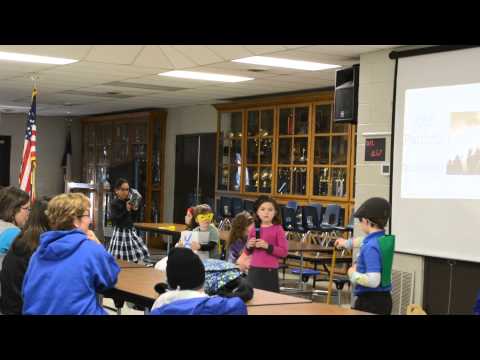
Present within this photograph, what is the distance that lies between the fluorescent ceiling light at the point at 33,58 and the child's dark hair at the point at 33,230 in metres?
5.42

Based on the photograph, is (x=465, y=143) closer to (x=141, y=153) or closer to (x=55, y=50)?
(x=55, y=50)

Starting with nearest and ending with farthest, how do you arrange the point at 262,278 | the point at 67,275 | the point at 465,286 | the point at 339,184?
the point at 67,275, the point at 262,278, the point at 465,286, the point at 339,184

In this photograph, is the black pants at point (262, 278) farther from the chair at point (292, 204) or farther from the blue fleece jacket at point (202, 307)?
the chair at point (292, 204)

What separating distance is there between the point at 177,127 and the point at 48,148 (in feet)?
16.2

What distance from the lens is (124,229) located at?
28.1 ft

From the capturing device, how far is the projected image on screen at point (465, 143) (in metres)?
6.90

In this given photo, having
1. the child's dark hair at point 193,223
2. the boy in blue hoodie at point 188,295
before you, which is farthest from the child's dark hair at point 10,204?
the child's dark hair at point 193,223

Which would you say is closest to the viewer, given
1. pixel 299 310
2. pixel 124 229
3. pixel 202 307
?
pixel 202 307

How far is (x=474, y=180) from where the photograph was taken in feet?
22.7

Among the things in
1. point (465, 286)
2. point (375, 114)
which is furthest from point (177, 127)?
point (465, 286)

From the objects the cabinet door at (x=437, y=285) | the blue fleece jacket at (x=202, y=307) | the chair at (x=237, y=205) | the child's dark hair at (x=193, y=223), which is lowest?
the cabinet door at (x=437, y=285)
